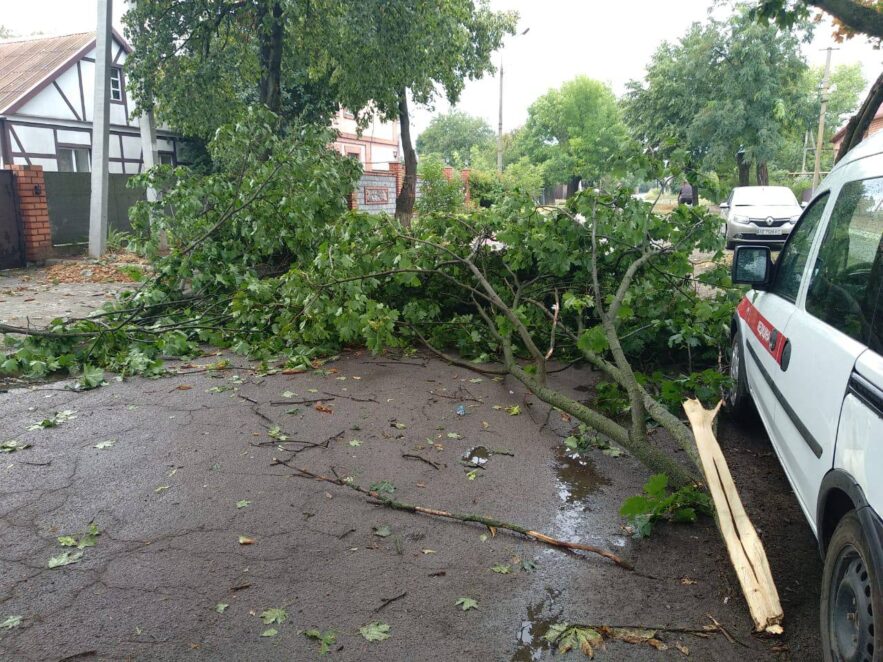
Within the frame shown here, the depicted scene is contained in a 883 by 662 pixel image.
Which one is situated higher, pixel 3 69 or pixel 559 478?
pixel 3 69

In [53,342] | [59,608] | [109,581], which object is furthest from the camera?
[53,342]

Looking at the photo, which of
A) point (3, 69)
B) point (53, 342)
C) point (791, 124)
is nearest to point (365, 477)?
point (53, 342)

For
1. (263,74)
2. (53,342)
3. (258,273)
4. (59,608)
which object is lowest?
(59,608)

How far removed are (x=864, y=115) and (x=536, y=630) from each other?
7.06 meters

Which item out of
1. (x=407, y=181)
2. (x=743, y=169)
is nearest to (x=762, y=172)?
(x=743, y=169)

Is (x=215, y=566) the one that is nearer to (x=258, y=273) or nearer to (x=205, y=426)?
(x=205, y=426)

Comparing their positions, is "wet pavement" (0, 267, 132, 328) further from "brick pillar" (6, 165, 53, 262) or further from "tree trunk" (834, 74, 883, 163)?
"tree trunk" (834, 74, 883, 163)

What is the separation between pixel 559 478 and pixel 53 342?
4.95 m

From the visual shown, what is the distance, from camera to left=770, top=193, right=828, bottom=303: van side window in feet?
12.0

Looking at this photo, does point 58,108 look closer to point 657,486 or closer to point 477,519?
point 477,519

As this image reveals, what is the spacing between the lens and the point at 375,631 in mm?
2797

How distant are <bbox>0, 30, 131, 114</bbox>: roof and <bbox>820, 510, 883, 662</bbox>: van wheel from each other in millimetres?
26035

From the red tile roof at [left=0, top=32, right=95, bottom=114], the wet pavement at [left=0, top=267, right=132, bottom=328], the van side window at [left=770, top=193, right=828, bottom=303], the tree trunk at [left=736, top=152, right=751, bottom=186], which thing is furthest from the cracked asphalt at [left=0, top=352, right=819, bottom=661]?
the tree trunk at [left=736, top=152, right=751, bottom=186]

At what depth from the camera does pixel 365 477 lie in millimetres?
4250
